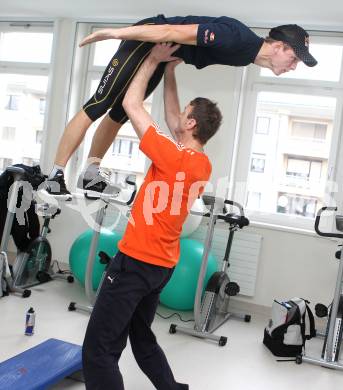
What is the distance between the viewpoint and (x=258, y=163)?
17.7 ft

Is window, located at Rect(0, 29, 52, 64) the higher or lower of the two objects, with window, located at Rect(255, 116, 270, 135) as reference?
higher

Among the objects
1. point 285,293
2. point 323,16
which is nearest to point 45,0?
point 323,16

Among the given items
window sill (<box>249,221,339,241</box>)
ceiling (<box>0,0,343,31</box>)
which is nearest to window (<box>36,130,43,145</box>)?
ceiling (<box>0,0,343,31</box>)

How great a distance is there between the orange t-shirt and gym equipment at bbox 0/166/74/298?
2614mm

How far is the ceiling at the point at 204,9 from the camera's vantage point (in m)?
4.48

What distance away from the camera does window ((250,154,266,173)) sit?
5370 mm

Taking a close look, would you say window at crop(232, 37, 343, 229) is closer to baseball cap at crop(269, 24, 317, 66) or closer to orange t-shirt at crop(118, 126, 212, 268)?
orange t-shirt at crop(118, 126, 212, 268)

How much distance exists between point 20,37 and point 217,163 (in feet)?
10.8

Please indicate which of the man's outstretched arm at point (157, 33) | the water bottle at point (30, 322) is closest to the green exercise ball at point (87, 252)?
the water bottle at point (30, 322)

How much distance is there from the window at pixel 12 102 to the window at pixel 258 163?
10.7 feet

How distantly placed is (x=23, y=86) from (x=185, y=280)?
361 centimetres

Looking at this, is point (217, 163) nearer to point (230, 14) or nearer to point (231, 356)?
point (230, 14)

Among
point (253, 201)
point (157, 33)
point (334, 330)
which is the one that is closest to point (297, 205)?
point (253, 201)

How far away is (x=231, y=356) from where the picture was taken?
3871 millimetres
